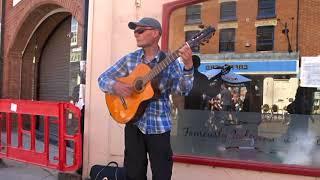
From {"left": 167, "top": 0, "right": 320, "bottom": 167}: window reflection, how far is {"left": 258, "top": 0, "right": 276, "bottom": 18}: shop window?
0.01m

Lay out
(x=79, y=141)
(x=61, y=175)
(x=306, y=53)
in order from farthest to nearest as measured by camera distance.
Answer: (x=61, y=175), (x=79, y=141), (x=306, y=53)

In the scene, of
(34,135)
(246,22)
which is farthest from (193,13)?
(34,135)

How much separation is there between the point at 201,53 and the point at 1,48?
8956 mm

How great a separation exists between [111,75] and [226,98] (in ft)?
5.71

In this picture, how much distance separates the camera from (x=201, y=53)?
19.4 feet

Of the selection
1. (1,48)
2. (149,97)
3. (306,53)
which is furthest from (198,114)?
(1,48)

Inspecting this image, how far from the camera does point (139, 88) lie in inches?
166

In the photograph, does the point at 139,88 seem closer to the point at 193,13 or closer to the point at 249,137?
the point at 249,137

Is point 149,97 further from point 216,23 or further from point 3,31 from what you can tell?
point 3,31

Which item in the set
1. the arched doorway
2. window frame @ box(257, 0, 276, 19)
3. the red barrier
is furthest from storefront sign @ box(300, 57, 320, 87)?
the arched doorway

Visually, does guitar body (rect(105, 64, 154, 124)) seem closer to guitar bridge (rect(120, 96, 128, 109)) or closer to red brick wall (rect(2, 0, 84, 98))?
guitar bridge (rect(120, 96, 128, 109))

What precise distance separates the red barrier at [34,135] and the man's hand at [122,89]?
1.95 meters

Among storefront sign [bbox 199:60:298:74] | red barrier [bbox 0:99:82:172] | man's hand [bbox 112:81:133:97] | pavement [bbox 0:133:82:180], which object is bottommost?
pavement [bbox 0:133:82:180]

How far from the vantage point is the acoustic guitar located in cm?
410
